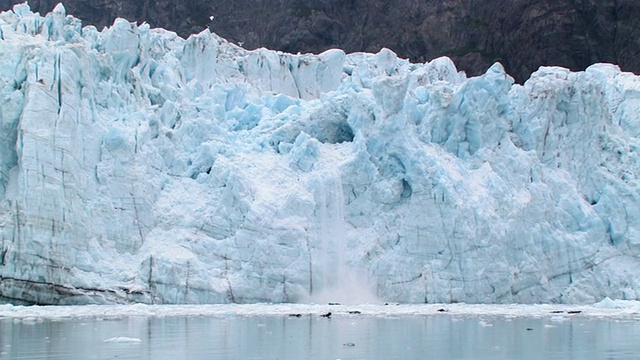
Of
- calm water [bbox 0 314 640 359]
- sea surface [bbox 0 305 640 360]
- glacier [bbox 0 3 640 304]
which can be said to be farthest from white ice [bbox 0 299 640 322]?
glacier [bbox 0 3 640 304]

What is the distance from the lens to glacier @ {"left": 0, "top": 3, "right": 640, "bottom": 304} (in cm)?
1816

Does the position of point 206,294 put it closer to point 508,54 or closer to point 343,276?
point 343,276

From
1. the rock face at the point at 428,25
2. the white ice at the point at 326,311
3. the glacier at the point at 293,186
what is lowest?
the white ice at the point at 326,311

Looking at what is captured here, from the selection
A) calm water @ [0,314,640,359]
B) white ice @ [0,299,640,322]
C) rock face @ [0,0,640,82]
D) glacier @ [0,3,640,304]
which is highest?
rock face @ [0,0,640,82]

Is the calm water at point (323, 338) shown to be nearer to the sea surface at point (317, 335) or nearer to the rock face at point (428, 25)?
the sea surface at point (317, 335)

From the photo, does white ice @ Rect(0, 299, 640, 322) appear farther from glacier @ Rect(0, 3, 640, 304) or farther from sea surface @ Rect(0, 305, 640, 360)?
glacier @ Rect(0, 3, 640, 304)

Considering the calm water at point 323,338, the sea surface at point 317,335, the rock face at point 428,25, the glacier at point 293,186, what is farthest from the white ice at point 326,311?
the rock face at point 428,25

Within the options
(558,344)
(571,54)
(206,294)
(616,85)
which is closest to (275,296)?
(206,294)

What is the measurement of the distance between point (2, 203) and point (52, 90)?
92.3 inches

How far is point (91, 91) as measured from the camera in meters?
19.5

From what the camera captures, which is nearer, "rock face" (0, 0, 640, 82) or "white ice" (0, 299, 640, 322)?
"white ice" (0, 299, 640, 322)

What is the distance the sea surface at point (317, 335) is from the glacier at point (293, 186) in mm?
1541

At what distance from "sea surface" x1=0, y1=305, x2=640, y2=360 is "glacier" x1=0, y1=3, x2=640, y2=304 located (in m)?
1.54

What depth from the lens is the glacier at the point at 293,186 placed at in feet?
59.6
